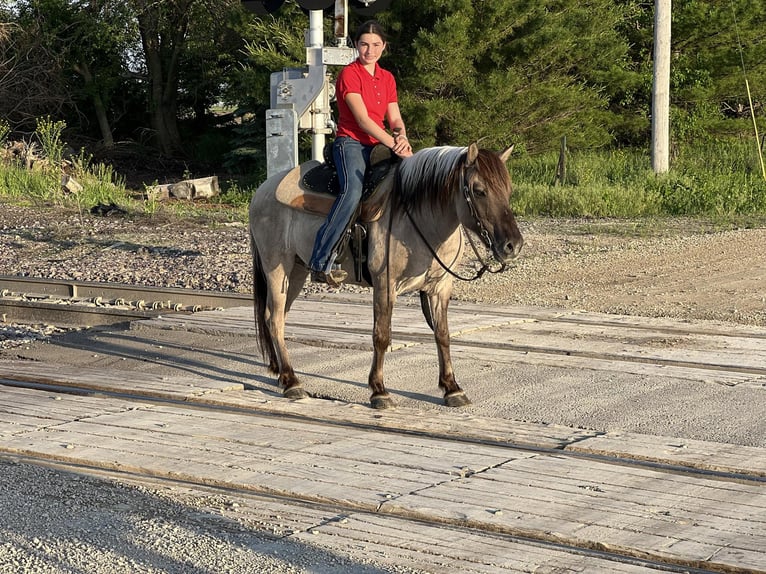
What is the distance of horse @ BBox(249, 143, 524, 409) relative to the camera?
7.23 metres

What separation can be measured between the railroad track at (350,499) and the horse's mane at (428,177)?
59.8 inches

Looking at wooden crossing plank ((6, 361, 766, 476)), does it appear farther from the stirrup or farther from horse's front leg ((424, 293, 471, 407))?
the stirrup

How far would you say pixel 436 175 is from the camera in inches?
297

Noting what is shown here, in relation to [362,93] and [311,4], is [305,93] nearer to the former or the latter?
[311,4]

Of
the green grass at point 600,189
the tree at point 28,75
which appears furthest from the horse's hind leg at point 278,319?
the tree at point 28,75

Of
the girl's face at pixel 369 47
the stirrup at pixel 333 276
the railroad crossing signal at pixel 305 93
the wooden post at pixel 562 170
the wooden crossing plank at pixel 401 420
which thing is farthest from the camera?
the wooden post at pixel 562 170

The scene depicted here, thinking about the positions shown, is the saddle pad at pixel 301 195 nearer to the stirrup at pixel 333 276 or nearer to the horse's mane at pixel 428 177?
the stirrup at pixel 333 276

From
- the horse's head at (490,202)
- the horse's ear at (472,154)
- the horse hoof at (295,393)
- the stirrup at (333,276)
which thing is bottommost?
the horse hoof at (295,393)

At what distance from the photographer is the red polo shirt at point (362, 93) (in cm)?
780

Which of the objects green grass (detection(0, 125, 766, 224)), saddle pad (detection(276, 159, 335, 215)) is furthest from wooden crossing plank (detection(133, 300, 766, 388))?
green grass (detection(0, 125, 766, 224))

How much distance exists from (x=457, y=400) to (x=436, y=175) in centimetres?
152

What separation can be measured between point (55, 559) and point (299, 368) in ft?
14.5

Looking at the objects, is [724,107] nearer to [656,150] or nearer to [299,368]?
[656,150]

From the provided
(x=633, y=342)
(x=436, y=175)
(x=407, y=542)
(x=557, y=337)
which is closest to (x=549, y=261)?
(x=557, y=337)
